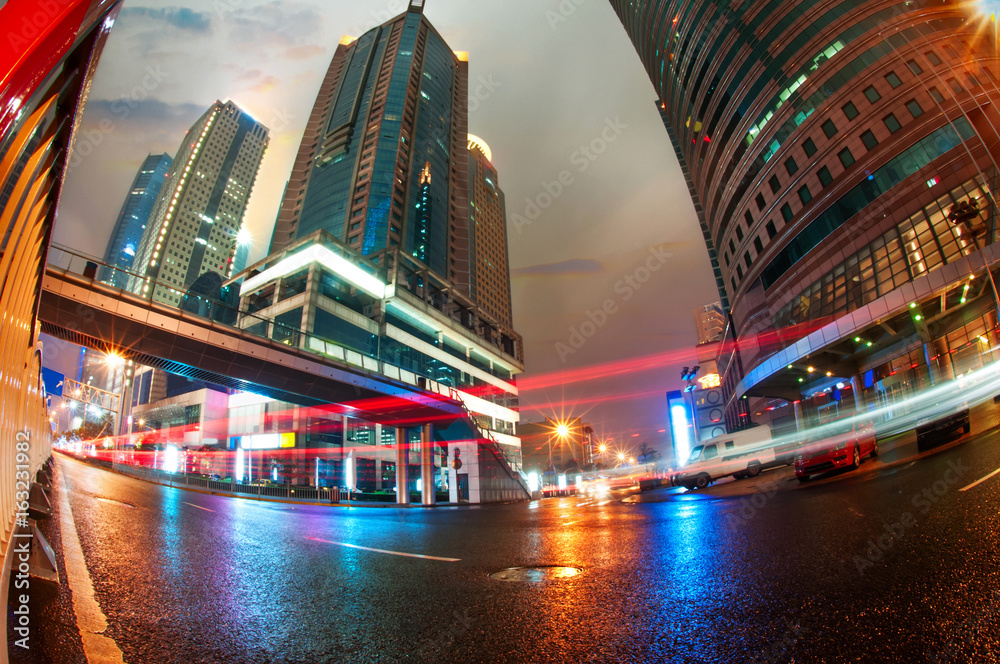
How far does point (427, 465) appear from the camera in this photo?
1267 inches

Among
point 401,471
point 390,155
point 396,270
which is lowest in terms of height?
point 401,471

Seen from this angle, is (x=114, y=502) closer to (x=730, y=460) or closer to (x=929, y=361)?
(x=730, y=460)

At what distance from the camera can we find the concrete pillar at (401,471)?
102ft

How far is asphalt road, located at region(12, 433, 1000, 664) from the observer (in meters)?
2.26

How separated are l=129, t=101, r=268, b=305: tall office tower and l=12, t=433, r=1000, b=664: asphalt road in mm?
151183

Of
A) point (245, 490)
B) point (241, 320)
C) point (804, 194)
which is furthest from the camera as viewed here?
point (804, 194)

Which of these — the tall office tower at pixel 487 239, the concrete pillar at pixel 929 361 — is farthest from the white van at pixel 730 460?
the tall office tower at pixel 487 239

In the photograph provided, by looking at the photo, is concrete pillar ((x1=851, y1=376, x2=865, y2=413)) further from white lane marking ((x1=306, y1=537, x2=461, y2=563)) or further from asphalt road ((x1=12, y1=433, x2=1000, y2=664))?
white lane marking ((x1=306, y1=537, x2=461, y2=563))

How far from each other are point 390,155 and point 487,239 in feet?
190

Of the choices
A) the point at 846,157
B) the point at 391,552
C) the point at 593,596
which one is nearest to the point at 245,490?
the point at 391,552

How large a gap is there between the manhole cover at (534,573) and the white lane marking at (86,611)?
9.74 feet

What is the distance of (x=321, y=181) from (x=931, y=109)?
93.2m

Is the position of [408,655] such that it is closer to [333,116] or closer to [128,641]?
[128,641]

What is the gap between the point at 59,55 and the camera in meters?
1.68
